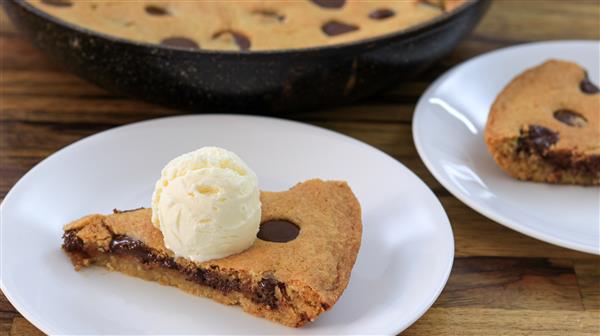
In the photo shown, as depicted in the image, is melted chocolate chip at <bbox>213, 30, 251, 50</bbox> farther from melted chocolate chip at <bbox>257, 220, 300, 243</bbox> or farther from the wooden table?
melted chocolate chip at <bbox>257, 220, 300, 243</bbox>

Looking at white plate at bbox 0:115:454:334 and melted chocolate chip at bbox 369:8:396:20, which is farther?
melted chocolate chip at bbox 369:8:396:20

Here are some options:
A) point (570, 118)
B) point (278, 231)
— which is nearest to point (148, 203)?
point (278, 231)

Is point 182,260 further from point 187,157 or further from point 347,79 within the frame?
point 347,79

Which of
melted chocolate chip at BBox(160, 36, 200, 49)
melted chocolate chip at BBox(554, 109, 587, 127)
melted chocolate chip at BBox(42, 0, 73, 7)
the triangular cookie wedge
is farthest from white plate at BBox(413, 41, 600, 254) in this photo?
melted chocolate chip at BBox(42, 0, 73, 7)

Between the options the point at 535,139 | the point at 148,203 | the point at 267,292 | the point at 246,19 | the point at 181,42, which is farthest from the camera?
the point at 246,19

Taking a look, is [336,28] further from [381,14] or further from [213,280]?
[213,280]

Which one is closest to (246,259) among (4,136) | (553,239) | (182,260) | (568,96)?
(182,260)

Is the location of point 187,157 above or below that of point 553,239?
above
